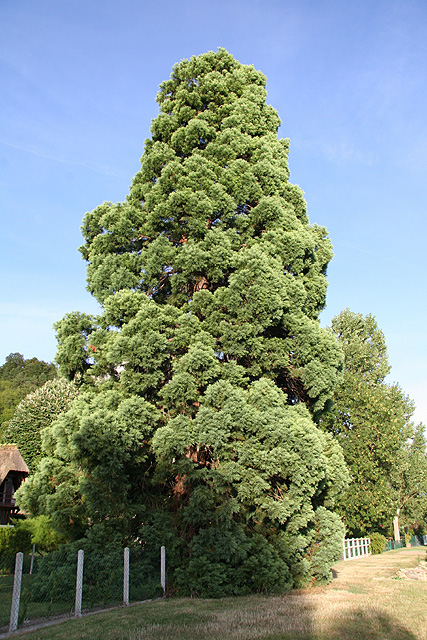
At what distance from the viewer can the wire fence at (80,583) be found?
7.74m

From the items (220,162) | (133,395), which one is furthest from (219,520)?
(220,162)

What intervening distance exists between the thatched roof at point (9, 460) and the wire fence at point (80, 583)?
2072cm

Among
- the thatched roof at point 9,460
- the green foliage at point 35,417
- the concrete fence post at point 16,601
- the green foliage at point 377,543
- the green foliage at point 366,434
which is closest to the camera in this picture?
the concrete fence post at point 16,601

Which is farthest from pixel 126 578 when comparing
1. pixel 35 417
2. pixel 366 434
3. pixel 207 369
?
pixel 35 417

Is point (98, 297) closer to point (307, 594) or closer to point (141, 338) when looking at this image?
point (141, 338)

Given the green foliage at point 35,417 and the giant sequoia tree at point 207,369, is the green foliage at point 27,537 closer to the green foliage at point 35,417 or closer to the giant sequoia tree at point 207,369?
the giant sequoia tree at point 207,369

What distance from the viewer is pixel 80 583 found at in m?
8.26

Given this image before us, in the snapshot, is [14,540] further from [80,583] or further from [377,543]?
[377,543]

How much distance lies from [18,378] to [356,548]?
60.3 meters

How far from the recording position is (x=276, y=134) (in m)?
15.9

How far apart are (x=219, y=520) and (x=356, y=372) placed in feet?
73.5

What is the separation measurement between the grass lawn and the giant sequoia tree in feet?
4.44

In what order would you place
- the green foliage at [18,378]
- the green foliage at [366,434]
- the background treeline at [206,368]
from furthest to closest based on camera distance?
the green foliage at [18,378]
the green foliage at [366,434]
the background treeline at [206,368]

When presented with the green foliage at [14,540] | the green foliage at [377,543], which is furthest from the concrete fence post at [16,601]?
the green foliage at [377,543]
